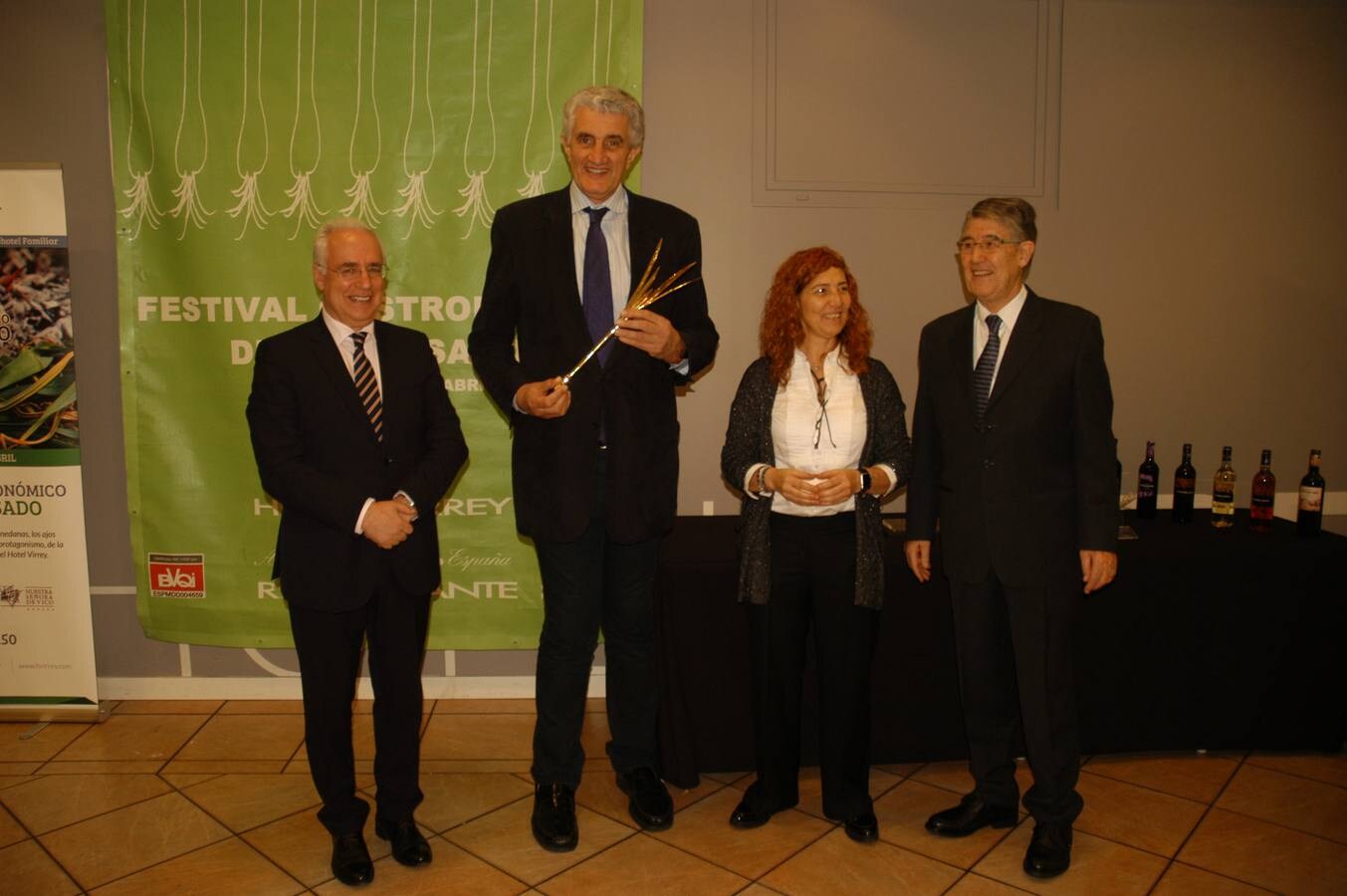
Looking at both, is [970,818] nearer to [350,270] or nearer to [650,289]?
[650,289]

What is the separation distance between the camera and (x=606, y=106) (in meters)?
2.42

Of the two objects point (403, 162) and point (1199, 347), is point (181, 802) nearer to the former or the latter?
point (403, 162)

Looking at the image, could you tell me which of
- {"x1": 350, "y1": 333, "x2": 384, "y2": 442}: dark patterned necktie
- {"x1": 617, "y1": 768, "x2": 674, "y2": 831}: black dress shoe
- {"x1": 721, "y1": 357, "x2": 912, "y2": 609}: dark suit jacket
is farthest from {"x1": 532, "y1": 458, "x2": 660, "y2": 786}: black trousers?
{"x1": 350, "y1": 333, "x2": 384, "y2": 442}: dark patterned necktie

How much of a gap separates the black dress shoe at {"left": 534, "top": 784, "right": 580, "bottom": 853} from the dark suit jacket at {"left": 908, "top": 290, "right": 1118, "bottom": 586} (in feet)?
4.23

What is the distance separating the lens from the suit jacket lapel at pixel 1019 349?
96.1 inches

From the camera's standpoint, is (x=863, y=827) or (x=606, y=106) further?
(x=863, y=827)

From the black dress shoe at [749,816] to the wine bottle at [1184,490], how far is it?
194 centimetres

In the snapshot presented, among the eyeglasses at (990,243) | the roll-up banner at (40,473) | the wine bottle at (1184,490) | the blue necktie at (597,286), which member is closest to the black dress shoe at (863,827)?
the blue necktie at (597,286)

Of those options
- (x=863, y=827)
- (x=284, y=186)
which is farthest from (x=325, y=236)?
(x=863, y=827)

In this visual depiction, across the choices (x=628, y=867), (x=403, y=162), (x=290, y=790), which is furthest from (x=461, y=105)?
(x=628, y=867)

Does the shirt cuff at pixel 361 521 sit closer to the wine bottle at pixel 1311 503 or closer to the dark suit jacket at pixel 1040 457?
the dark suit jacket at pixel 1040 457

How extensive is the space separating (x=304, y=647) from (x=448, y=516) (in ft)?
4.21

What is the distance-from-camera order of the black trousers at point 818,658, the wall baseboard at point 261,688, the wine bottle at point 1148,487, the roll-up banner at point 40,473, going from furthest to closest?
1. the wall baseboard at point 261,688
2. the wine bottle at point 1148,487
3. the roll-up banner at point 40,473
4. the black trousers at point 818,658

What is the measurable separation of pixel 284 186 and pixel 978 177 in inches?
103
